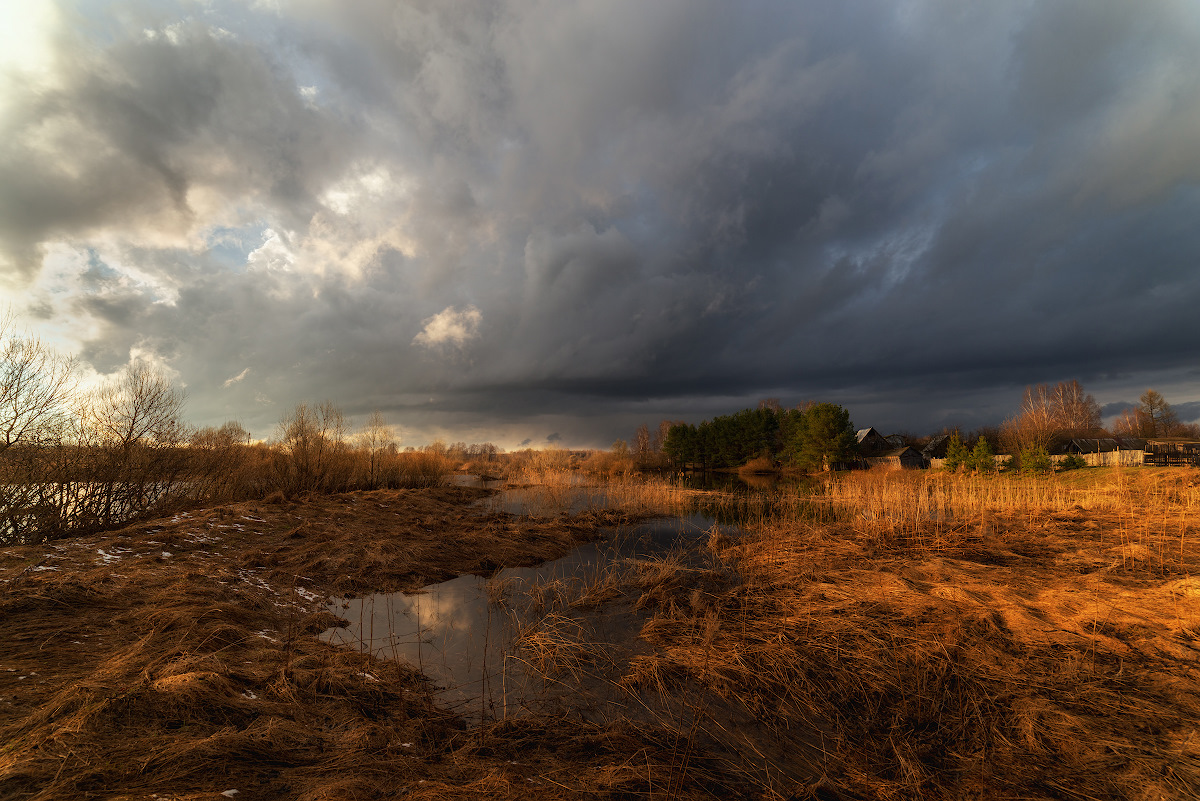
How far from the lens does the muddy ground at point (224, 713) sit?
3.15 metres

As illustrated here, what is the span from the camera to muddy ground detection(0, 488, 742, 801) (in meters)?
3.15

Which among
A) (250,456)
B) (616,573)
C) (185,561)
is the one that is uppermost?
(250,456)

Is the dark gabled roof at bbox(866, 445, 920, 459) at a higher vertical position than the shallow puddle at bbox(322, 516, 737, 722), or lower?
higher

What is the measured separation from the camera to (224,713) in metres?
4.06

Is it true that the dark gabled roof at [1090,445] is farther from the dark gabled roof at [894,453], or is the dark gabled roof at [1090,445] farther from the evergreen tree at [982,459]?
the evergreen tree at [982,459]

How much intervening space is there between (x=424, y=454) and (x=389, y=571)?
2232 cm

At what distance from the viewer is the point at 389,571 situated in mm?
10383

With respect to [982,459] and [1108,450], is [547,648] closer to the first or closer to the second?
[982,459]

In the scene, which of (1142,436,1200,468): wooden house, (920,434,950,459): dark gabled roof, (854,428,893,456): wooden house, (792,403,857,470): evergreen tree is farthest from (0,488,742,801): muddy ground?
(920,434,950,459): dark gabled roof

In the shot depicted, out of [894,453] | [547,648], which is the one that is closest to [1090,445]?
[894,453]

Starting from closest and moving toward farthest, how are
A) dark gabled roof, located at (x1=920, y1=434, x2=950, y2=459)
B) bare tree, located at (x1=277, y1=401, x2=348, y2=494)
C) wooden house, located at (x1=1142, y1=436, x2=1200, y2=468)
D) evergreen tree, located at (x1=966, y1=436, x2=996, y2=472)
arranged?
1. bare tree, located at (x1=277, y1=401, x2=348, y2=494)
2. evergreen tree, located at (x1=966, y1=436, x2=996, y2=472)
3. wooden house, located at (x1=1142, y1=436, x2=1200, y2=468)
4. dark gabled roof, located at (x1=920, y1=434, x2=950, y2=459)

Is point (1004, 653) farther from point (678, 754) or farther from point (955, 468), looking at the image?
point (955, 468)

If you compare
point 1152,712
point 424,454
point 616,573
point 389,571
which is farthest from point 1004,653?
point 424,454

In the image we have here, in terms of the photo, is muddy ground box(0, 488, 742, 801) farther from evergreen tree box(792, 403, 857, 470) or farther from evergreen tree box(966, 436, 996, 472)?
evergreen tree box(792, 403, 857, 470)
